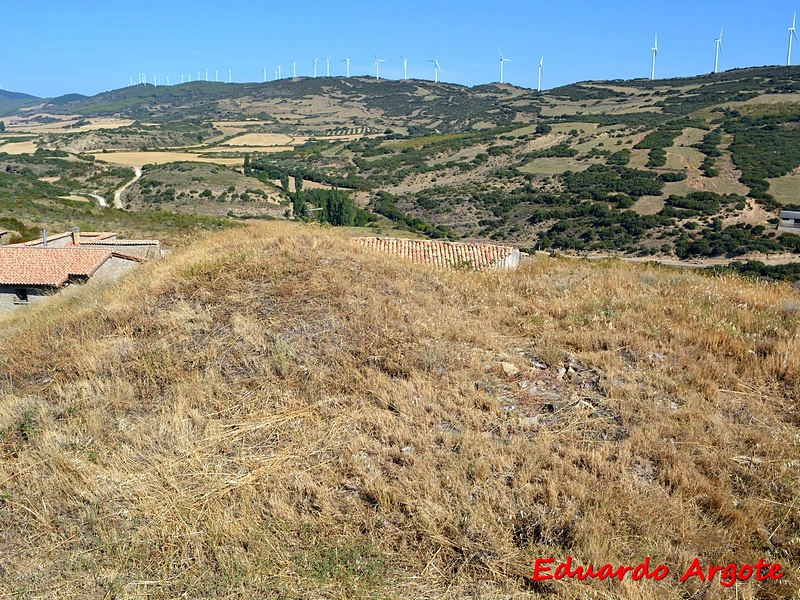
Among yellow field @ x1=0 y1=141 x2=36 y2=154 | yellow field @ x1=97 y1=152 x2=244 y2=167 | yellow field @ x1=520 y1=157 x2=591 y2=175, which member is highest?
yellow field @ x1=0 y1=141 x2=36 y2=154

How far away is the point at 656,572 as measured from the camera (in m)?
3.40

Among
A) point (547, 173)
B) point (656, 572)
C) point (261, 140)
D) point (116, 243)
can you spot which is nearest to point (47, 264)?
point (116, 243)

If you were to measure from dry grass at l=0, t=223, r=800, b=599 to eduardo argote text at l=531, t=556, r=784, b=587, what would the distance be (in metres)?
0.06

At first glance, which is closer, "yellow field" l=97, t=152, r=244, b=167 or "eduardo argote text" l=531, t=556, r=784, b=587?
"eduardo argote text" l=531, t=556, r=784, b=587

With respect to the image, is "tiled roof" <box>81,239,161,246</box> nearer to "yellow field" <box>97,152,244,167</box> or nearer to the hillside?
the hillside

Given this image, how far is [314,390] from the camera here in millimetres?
5617

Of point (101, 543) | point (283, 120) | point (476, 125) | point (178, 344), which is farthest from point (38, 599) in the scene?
point (283, 120)

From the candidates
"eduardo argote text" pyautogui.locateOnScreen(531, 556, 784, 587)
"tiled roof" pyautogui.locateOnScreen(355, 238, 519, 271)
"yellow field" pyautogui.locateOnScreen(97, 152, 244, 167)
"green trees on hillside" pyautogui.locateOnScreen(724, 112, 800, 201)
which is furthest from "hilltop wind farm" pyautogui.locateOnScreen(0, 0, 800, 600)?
"yellow field" pyautogui.locateOnScreen(97, 152, 244, 167)

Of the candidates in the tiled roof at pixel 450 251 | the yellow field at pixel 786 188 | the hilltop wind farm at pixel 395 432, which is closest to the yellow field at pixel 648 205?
the yellow field at pixel 786 188

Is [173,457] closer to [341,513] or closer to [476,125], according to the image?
[341,513]

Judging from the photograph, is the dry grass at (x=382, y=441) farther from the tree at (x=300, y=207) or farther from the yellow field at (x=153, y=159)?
the yellow field at (x=153, y=159)

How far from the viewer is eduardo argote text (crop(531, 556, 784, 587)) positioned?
11.1 ft

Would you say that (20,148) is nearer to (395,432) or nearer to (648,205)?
(648,205)

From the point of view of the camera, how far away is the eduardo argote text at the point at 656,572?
11.1ft
